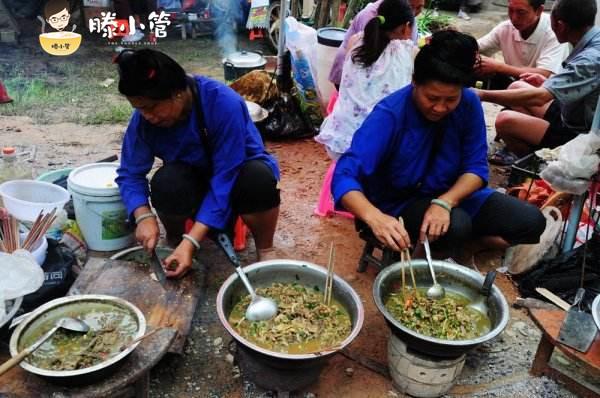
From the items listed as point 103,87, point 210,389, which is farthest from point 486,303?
point 103,87

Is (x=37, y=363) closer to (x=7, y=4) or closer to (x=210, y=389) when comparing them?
(x=210, y=389)

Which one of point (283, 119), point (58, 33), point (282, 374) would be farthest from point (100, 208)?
point (58, 33)

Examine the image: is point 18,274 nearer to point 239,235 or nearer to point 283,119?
point 239,235

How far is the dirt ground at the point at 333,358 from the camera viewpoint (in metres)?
2.47

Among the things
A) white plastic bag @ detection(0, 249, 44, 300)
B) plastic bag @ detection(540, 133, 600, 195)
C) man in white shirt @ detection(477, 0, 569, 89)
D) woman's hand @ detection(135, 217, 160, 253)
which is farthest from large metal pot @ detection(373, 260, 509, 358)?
man in white shirt @ detection(477, 0, 569, 89)

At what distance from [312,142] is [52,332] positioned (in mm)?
3700

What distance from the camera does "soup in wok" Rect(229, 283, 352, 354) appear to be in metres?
2.21

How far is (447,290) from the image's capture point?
2.57 m

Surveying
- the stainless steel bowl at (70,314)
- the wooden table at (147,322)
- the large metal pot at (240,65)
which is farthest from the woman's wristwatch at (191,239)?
the large metal pot at (240,65)

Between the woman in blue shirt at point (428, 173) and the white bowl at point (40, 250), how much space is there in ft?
4.91

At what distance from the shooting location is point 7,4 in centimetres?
773

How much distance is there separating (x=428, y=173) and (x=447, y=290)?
0.62m

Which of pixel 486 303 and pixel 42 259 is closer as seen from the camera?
pixel 486 303

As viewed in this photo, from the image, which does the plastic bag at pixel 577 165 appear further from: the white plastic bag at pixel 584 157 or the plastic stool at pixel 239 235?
the plastic stool at pixel 239 235
